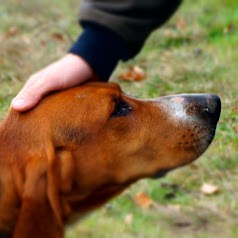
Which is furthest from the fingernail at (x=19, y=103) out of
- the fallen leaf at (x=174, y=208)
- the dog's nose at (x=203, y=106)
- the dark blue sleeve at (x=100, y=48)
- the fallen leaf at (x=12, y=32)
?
the fallen leaf at (x=12, y=32)

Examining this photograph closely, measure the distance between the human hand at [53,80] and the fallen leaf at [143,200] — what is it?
723mm

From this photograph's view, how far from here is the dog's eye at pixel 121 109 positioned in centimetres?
409

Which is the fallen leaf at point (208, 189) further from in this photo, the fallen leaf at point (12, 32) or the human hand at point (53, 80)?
the fallen leaf at point (12, 32)

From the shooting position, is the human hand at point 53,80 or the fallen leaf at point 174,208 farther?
the fallen leaf at point 174,208

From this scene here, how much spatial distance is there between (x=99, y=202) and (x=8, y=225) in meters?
0.55

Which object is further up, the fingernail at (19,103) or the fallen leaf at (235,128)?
the fingernail at (19,103)

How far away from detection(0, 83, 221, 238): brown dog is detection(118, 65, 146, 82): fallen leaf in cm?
216

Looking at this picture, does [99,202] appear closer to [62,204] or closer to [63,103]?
[62,204]

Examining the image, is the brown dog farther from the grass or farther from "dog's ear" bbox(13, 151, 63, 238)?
the grass

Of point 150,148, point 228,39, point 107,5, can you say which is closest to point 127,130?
point 150,148

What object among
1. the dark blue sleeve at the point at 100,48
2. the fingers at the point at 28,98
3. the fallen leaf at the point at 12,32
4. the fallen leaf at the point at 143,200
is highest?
the fingers at the point at 28,98

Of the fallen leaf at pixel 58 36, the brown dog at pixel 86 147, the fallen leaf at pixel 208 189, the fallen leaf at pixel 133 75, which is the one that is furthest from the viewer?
the fallen leaf at pixel 58 36

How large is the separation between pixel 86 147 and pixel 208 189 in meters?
0.88

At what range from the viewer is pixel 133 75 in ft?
21.3
